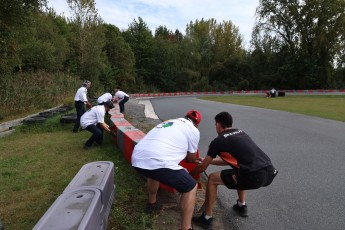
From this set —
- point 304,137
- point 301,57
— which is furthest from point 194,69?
point 304,137

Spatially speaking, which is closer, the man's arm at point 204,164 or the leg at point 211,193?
the man's arm at point 204,164

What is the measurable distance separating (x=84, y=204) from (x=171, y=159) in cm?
115

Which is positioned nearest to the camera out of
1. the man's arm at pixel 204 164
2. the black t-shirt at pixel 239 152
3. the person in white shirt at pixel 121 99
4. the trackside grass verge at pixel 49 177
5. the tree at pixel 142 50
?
the black t-shirt at pixel 239 152

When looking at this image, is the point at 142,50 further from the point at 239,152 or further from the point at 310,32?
the point at 239,152

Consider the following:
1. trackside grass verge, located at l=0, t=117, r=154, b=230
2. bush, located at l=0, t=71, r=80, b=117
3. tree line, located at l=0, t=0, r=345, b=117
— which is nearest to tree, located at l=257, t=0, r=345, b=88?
tree line, located at l=0, t=0, r=345, b=117

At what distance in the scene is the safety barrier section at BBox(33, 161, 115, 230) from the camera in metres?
3.01

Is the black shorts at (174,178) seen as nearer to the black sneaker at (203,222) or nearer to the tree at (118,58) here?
the black sneaker at (203,222)

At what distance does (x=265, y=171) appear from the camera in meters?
4.18

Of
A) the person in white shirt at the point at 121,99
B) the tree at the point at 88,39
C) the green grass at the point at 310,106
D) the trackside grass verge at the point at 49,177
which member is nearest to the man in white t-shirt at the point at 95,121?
the trackside grass verge at the point at 49,177

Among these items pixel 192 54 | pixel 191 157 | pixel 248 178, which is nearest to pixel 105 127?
pixel 191 157

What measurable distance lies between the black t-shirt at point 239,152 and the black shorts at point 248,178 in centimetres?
7

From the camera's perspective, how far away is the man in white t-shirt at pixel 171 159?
396 centimetres

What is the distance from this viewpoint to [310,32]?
53.1 metres

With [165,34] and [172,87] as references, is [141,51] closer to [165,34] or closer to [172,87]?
[172,87]
